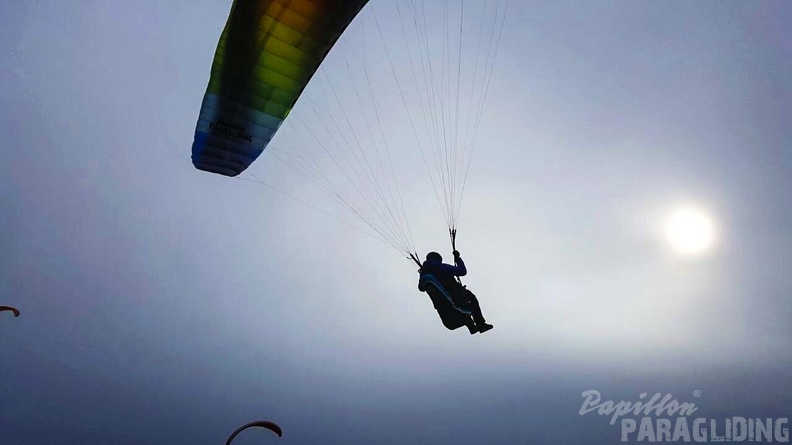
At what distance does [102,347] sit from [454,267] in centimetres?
25143

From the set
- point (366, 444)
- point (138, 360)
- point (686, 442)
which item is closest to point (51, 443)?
point (366, 444)

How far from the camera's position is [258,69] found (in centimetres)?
930

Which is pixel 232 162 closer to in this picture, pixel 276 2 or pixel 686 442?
pixel 276 2

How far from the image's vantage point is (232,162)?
1069cm

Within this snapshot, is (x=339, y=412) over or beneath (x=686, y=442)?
beneath

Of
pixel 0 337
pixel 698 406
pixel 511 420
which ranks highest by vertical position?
pixel 698 406

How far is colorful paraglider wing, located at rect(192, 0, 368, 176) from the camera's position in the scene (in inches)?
339

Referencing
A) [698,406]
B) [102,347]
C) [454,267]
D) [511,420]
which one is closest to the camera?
[454,267]

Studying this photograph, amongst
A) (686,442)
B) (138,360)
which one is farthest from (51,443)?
(686,442)

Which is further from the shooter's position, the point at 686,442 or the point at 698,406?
the point at 698,406

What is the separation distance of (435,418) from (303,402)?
64.2 meters

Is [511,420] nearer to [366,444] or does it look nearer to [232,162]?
[366,444]

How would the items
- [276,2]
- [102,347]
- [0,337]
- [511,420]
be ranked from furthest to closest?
[102,347] < [511,420] < [0,337] < [276,2]

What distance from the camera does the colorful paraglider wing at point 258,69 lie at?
8.60 metres
